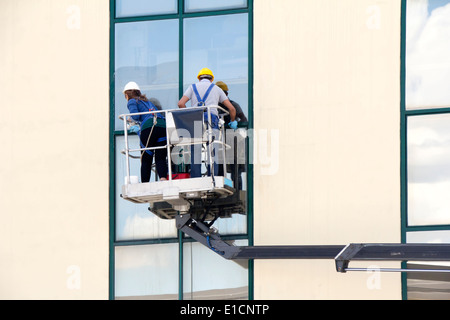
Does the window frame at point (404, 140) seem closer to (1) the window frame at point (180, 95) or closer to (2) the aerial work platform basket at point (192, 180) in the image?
(1) the window frame at point (180, 95)

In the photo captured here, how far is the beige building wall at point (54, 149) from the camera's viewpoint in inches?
611

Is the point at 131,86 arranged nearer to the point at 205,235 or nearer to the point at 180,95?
the point at 180,95

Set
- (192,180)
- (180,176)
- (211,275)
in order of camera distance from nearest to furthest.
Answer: (192,180), (180,176), (211,275)

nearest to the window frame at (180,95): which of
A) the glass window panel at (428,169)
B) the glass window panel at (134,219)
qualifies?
the glass window panel at (134,219)

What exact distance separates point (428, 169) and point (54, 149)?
5346 mm

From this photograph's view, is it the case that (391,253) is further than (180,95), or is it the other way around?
(180,95)

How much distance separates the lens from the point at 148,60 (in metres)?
15.9

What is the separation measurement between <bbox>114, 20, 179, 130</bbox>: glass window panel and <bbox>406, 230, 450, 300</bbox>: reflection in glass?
398cm

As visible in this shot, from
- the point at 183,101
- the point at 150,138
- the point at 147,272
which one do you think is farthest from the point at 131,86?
the point at 147,272

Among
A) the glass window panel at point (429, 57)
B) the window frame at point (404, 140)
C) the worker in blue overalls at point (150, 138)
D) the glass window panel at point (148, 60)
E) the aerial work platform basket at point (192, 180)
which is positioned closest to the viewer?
the aerial work platform basket at point (192, 180)

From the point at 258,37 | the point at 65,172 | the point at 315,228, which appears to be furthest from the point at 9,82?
the point at 315,228

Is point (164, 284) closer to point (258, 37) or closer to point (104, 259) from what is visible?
point (104, 259)

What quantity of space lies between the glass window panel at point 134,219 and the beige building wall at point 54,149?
20cm
